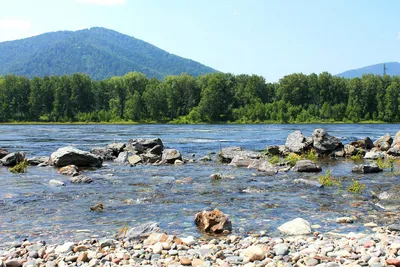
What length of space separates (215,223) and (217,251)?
82.7 inches

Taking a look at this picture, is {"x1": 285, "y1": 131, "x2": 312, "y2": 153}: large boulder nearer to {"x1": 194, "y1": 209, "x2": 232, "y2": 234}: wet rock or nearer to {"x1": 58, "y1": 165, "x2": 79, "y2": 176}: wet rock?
{"x1": 58, "y1": 165, "x2": 79, "y2": 176}: wet rock

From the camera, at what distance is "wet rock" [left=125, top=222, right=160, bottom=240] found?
1049cm

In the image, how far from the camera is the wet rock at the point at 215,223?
439 inches

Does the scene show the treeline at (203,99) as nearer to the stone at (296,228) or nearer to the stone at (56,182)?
the stone at (56,182)

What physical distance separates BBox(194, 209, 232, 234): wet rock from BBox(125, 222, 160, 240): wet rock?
1330 mm

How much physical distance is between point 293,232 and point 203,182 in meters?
9.31

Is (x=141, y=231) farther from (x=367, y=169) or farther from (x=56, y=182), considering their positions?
(x=367, y=169)

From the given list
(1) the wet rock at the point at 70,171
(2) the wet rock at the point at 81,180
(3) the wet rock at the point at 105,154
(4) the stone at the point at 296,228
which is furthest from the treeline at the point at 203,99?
(4) the stone at the point at 296,228

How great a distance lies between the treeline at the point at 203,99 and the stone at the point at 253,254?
106 m

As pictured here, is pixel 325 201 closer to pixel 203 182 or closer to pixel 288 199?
pixel 288 199

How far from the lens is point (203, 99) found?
4742 inches

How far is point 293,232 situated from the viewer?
35.5 feet

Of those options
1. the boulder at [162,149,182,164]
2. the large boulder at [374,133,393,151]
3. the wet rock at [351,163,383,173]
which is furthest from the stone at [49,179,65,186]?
the large boulder at [374,133,393,151]

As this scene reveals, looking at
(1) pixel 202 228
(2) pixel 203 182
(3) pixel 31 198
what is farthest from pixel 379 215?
(3) pixel 31 198
